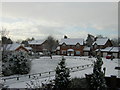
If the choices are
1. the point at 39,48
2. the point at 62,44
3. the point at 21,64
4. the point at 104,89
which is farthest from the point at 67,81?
the point at 39,48

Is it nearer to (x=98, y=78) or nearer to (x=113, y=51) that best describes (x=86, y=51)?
(x=113, y=51)

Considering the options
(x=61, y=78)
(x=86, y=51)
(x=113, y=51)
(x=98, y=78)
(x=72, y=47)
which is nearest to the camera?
(x=61, y=78)

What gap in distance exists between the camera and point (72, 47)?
68.9m

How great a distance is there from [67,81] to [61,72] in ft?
3.07

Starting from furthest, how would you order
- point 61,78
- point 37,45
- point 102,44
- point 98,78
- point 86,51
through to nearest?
point 37,45
point 86,51
point 102,44
point 98,78
point 61,78

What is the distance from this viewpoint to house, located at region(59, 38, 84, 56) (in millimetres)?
67531

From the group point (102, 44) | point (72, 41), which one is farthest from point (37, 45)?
point (102, 44)

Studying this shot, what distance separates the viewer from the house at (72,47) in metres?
67.5

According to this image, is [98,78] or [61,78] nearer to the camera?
[61,78]

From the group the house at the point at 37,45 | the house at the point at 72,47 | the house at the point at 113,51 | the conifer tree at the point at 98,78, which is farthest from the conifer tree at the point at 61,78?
the house at the point at 37,45

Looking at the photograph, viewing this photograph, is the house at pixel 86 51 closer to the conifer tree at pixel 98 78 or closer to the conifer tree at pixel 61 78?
the conifer tree at pixel 98 78

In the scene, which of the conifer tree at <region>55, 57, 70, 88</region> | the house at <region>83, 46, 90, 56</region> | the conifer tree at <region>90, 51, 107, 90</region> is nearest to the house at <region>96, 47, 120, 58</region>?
the house at <region>83, 46, 90, 56</region>

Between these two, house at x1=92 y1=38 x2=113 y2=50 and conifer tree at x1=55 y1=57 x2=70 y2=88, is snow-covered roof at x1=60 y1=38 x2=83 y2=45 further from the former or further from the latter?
conifer tree at x1=55 y1=57 x2=70 y2=88

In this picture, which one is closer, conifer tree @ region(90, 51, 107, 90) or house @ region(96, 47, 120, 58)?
conifer tree @ region(90, 51, 107, 90)
